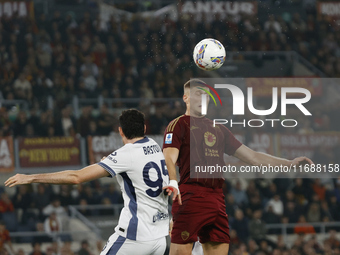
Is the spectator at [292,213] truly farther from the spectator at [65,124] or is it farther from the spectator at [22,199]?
the spectator at [22,199]

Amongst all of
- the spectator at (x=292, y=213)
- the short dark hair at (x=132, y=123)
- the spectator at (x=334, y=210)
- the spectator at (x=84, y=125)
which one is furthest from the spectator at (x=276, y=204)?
the short dark hair at (x=132, y=123)

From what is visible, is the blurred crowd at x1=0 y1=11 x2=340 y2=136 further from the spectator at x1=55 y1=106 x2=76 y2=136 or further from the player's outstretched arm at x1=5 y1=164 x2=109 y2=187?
the player's outstretched arm at x1=5 y1=164 x2=109 y2=187

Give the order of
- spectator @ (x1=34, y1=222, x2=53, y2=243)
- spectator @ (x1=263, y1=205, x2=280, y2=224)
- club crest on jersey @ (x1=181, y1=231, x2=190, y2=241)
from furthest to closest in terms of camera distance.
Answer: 1. spectator @ (x1=263, y1=205, x2=280, y2=224)
2. spectator @ (x1=34, y1=222, x2=53, y2=243)
3. club crest on jersey @ (x1=181, y1=231, x2=190, y2=241)

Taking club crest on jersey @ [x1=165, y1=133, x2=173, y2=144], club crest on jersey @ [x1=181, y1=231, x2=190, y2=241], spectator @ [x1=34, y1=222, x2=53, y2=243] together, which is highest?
club crest on jersey @ [x1=165, y1=133, x2=173, y2=144]

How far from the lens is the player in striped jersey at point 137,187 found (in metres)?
5.69

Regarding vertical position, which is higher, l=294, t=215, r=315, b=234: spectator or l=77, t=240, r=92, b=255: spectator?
l=77, t=240, r=92, b=255: spectator

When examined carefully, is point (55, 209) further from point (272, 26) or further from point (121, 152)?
point (272, 26)

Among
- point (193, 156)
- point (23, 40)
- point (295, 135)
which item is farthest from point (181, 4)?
point (193, 156)

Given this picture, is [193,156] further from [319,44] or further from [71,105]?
[319,44]

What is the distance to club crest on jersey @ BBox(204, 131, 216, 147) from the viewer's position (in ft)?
22.8

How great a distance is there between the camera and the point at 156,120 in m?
16.9

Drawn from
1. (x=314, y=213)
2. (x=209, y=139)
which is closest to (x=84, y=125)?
(x=314, y=213)

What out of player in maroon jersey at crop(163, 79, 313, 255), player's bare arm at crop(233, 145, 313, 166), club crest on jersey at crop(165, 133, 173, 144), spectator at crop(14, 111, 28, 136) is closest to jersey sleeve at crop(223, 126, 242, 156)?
player's bare arm at crop(233, 145, 313, 166)

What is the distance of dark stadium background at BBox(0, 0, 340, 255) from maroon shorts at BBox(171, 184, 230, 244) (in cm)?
751
